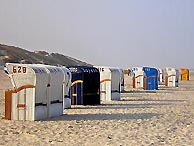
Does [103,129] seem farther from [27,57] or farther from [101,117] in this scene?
[27,57]

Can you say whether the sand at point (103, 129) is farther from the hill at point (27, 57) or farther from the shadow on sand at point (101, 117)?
the hill at point (27, 57)

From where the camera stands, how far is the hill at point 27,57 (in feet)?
360

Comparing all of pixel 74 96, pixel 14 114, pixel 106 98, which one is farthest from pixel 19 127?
pixel 106 98

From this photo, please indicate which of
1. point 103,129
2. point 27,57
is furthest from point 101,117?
point 27,57

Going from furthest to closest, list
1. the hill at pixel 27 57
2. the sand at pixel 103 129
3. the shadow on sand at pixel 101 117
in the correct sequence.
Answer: the hill at pixel 27 57, the shadow on sand at pixel 101 117, the sand at pixel 103 129

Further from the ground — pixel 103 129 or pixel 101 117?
pixel 101 117

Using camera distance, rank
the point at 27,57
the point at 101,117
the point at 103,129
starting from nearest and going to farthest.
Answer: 1. the point at 103,129
2. the point at 101,117
3. the point at 27,57

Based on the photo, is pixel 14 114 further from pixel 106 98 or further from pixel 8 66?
pixel 106 98

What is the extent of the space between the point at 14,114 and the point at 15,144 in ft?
13.5

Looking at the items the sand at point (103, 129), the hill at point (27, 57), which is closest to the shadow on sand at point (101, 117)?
the sand at point (103, 129)

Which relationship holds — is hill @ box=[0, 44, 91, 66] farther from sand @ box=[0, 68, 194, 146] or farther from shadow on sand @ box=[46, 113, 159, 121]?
sand @ box=[0, 68, 194, 146]

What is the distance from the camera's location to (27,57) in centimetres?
12175

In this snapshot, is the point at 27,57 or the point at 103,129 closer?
the point at 103,129

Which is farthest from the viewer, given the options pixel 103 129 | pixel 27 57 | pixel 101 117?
pixel 27 57
